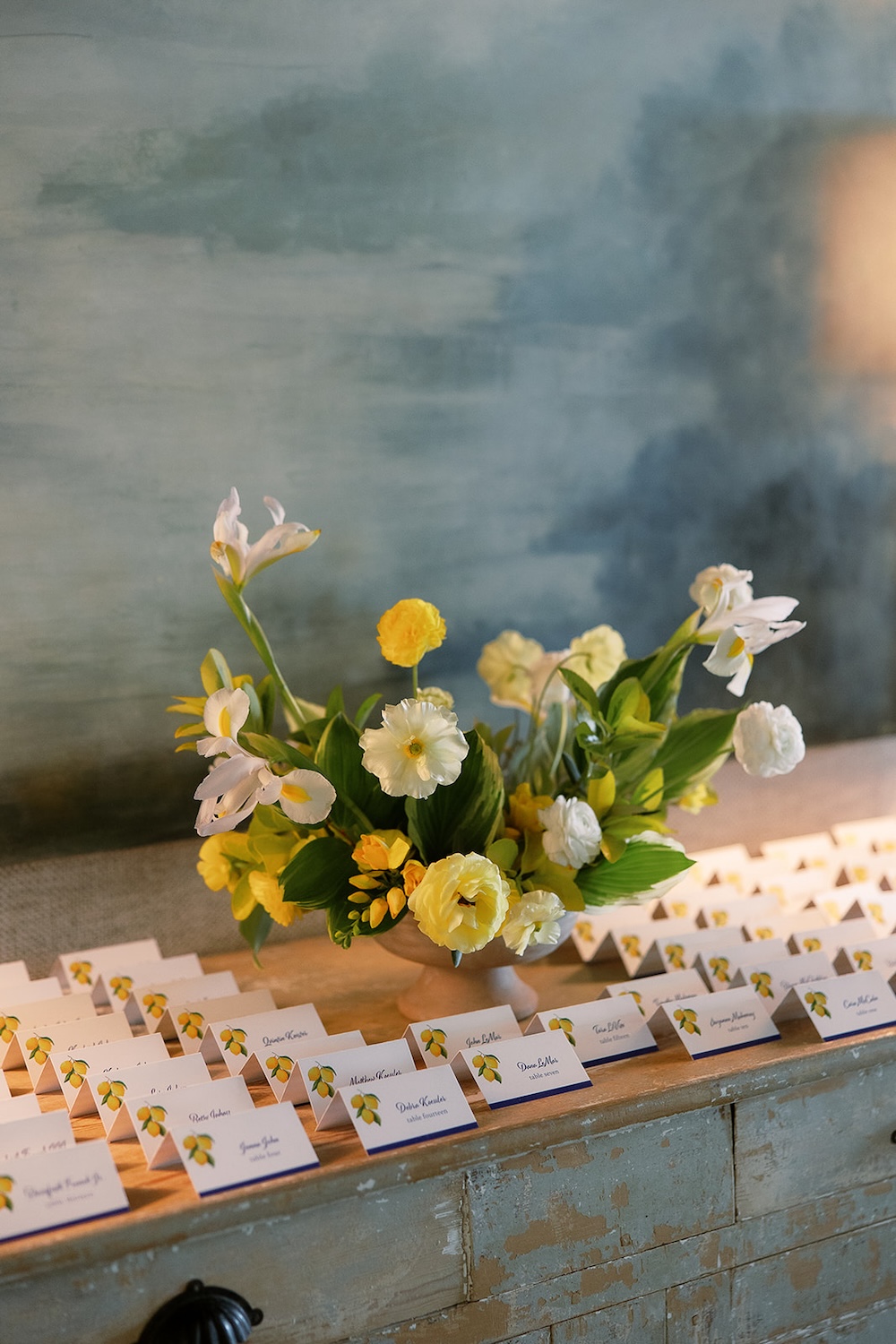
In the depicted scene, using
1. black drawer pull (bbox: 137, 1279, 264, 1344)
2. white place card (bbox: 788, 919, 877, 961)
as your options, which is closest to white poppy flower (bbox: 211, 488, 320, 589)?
black drawer pull (bbox: 137, 1279, 264, 1344)

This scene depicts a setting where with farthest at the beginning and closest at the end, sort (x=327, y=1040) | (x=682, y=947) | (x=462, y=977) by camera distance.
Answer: (x=682, y=947), (x=462, y=977), (x=327, y=1040)

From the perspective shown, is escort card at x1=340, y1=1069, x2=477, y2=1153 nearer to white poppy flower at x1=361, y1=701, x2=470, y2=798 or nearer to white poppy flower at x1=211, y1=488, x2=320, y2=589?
white poppy flower at x1=361, y1=701, x2=470, y2=798

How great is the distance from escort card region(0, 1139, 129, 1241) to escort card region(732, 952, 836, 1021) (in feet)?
2.01

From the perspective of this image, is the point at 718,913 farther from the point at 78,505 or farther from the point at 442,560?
the point at 78,505

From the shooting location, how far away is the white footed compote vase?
110cm

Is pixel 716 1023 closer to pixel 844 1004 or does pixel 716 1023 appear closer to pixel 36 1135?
pixel 844 1004

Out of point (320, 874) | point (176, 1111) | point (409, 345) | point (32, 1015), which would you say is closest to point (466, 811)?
point (320, 874)

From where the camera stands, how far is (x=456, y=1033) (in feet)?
3.41

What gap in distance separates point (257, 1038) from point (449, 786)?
28 cm

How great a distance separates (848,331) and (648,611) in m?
0.52

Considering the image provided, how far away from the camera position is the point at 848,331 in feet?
5.59

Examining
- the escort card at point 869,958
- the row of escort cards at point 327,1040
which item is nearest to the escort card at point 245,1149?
the row of escort cards at point 327,1040

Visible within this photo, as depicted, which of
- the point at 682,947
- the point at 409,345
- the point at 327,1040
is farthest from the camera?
the point at 409,345

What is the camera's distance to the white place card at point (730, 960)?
1.18 m
